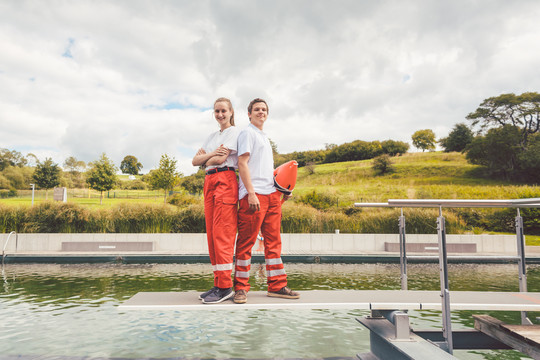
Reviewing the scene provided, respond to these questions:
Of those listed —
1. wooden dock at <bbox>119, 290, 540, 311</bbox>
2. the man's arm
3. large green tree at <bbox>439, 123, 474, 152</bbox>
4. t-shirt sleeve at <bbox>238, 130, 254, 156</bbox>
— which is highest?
large green tree at <bbox>439, 123, 474, 152</bbox>

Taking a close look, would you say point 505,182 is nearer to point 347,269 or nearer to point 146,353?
point 347,269

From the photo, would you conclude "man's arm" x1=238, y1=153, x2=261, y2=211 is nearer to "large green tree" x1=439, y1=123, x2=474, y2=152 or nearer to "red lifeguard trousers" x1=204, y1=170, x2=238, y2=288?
"red lifeguard trousers" x1=204, y1=170, x2=238, y2=288

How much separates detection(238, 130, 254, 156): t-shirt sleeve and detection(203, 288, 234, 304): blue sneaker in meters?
1.00

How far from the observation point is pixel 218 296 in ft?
8.00

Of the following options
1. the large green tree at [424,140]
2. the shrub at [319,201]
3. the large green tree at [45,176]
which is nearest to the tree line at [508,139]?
the shrub at [319,201]

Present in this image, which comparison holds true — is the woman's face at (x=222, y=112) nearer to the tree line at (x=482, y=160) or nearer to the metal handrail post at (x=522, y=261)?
the metal handrail post at (x=522, y=261)

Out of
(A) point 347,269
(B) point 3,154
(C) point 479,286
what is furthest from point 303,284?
(B) point 3,154

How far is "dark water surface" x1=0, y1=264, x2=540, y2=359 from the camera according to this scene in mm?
2914

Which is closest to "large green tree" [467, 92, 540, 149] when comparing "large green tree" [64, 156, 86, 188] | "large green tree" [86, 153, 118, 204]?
"large green tree" [86, 153, 118, 204]

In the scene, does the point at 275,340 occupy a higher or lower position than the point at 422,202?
lower

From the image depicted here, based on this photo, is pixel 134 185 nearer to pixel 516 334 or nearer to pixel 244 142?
pixel 244 142

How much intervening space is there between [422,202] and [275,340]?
1884 millimetres

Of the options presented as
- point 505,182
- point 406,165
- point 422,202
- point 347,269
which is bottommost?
point 347,269

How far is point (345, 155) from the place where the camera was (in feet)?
177
